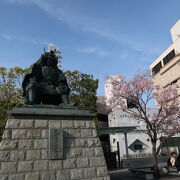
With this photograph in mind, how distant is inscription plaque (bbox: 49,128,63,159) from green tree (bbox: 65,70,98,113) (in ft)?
40.3

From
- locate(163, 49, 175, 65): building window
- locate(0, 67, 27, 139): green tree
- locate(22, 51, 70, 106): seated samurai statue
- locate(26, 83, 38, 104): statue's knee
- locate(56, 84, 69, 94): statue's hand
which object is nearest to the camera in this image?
A: locate(26, 83, 38, 104): statue's knee

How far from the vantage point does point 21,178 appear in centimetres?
435

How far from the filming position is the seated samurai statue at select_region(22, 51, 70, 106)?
5715mm

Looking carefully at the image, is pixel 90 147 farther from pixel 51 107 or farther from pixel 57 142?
pixel 51 107

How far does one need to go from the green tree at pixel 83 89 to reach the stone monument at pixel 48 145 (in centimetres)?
1172

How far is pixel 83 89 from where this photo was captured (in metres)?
18.1

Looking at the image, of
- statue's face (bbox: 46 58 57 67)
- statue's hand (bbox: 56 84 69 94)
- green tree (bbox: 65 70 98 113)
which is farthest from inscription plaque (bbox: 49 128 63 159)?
green tree (bbox: 65 70 98 113)

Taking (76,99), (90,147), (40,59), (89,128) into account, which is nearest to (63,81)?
(40,59)

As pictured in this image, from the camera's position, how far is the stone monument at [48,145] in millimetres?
4492

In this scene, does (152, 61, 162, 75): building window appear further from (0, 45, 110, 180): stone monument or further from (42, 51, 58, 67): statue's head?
(0, 45, 110, 180): stone monument

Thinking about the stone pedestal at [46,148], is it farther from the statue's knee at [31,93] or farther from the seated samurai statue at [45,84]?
the seated samurai statue at [45,84]

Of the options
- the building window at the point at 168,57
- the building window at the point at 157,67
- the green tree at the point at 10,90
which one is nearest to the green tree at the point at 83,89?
the green tree at the point at 10,90

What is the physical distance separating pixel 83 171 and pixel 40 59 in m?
3.93

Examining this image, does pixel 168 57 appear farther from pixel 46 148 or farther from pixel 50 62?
pixel 46 148
